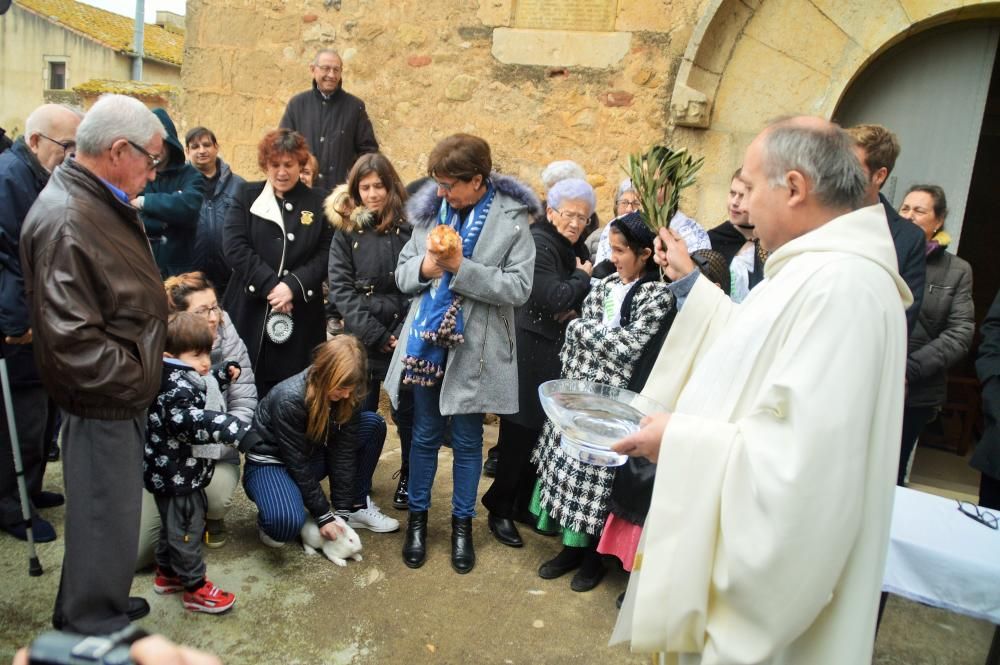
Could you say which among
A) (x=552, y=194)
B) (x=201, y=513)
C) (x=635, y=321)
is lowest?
(x=201, y=513)

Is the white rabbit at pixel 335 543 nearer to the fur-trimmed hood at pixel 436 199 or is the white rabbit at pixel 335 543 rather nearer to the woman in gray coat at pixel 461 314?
the woman in gray coat at pixel 461 314

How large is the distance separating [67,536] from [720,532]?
7.52 feet

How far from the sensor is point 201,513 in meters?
3.25

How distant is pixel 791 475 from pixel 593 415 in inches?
35.8

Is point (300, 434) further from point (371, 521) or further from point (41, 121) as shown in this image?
point (41, 121)

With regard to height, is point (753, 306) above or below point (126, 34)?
below

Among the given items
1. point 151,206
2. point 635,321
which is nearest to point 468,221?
point 635,321

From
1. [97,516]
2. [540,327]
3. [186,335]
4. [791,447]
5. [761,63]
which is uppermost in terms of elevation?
[761,63]

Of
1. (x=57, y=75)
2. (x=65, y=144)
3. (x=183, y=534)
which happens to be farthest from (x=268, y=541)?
(x=57, y=75)

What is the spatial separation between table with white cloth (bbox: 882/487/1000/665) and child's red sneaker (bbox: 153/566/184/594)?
2932 millimetres

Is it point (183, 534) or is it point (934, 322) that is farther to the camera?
point (934, 322)

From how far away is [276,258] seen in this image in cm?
446

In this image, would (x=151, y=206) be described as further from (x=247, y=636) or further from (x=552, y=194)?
(x=247, y=636)

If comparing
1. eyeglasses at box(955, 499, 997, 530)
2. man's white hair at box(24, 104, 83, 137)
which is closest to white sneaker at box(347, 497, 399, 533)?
man's white hair at box(24, 104, 83, 137)
